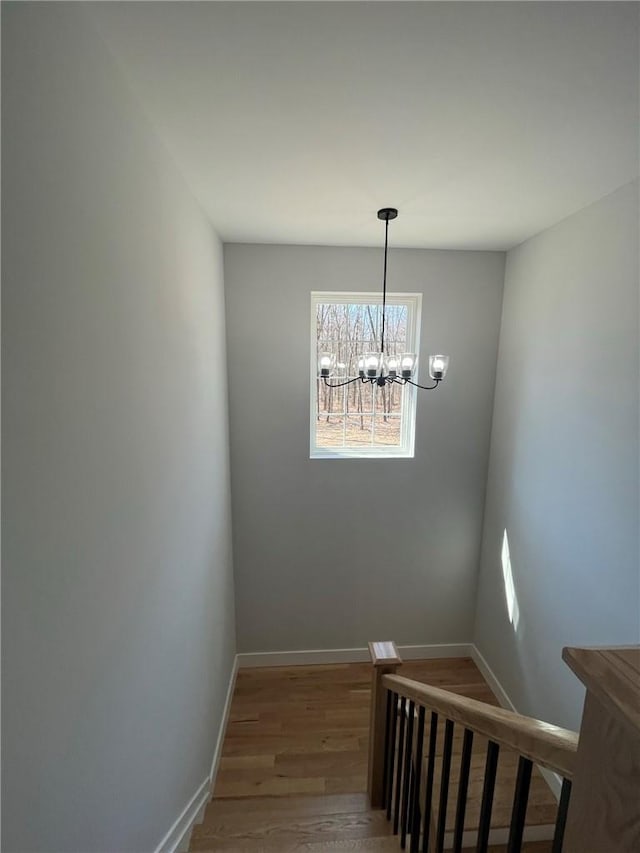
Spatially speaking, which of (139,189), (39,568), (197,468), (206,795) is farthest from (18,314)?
(206,795)

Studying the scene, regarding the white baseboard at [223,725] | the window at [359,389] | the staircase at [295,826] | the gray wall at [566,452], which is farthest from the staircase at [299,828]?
the window at [359,389]

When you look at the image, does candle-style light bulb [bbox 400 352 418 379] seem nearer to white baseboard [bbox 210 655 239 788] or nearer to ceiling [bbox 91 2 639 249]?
ceiling [bbox 91 2 639 249]

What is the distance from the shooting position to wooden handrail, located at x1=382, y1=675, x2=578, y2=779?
758mm

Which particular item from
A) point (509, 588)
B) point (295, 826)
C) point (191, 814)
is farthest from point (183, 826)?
point (509, 588)

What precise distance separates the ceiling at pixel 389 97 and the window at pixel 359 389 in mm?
1028

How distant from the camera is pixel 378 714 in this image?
1.86 meters

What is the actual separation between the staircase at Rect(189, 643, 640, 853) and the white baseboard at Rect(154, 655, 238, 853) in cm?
5

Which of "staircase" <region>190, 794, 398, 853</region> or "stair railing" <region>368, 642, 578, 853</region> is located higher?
"stair railing" <region>368, 642, 578, 853</region>

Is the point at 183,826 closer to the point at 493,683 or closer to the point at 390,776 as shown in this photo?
the point at 390,776

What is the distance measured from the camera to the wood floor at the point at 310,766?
180cm

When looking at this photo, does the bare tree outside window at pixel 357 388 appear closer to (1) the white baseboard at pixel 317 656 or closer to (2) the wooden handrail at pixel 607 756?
(1) the white baseboard at pixel 317 656

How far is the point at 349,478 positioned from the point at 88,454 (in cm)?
237

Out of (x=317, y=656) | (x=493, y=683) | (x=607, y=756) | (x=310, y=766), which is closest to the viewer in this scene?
(x=607, y=756)

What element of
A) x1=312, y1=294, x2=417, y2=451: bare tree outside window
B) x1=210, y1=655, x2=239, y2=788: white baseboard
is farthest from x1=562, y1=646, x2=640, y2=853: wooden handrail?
x1=312, y1=294, x2=417, y2=451: bare tree outside window
